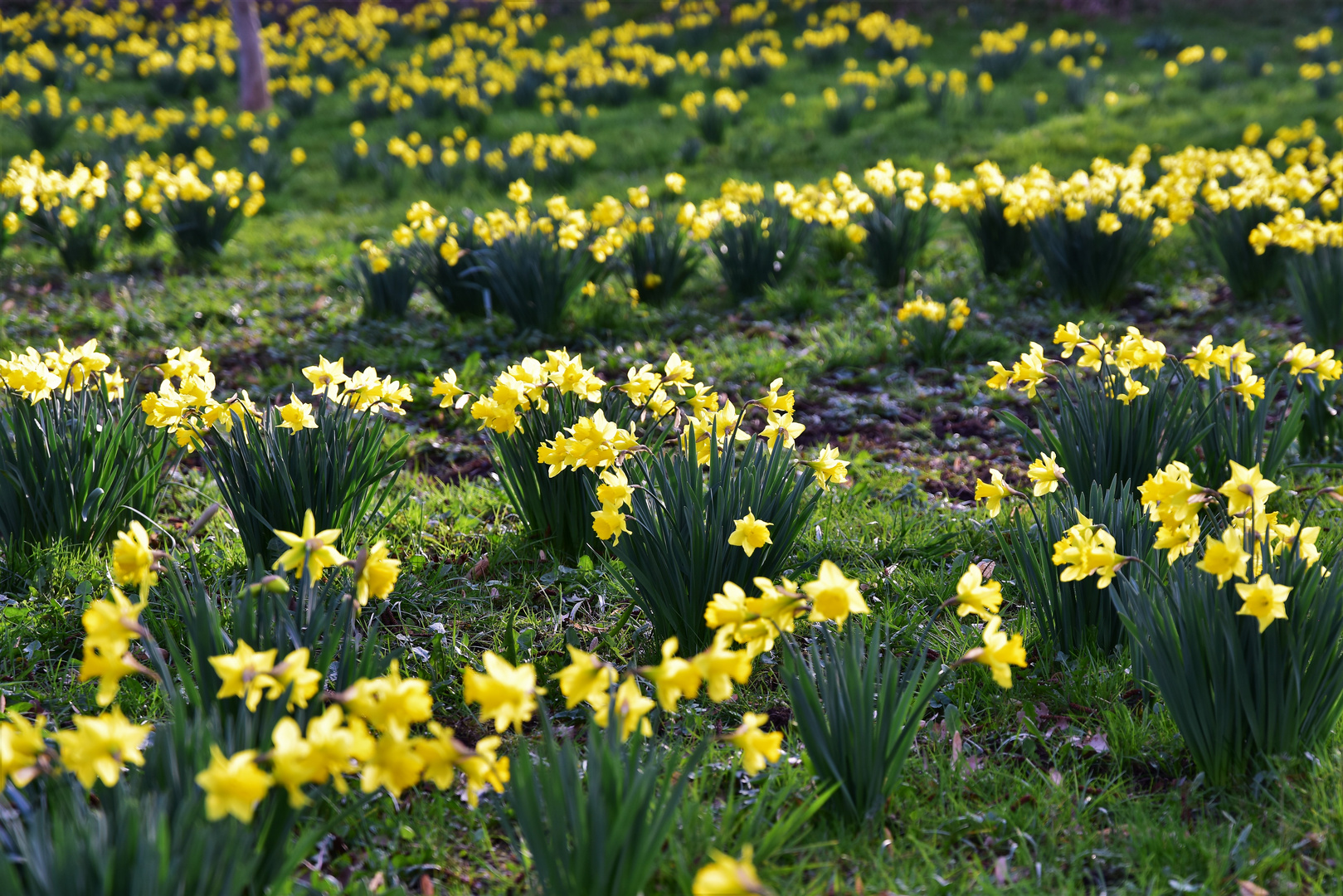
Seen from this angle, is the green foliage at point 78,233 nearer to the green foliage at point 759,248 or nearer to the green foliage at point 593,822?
the green foliage at point 759,248

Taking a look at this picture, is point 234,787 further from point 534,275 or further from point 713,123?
point 713,123

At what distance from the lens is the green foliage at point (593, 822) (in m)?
1.47

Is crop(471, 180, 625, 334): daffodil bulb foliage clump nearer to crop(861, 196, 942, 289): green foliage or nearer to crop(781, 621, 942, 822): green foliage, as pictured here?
crop(861, 196, 942, 289): green foliage

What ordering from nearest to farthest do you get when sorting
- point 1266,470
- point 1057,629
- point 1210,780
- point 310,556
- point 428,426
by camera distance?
point 310,556 < point 1210,780 < point 1057,629 < point 1266,470 < point 428,426

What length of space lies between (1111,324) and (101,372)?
4560 millimetres

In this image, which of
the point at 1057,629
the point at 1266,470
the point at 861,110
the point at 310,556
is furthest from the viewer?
the point at 861,110

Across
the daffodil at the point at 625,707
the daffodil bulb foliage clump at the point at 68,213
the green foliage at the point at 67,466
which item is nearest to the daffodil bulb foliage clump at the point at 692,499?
→ the daffodil at the point at 625,707

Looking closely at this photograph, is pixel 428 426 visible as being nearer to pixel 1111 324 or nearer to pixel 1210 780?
pixel 1210 780

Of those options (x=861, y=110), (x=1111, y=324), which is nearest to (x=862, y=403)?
(x=1111, y=324)

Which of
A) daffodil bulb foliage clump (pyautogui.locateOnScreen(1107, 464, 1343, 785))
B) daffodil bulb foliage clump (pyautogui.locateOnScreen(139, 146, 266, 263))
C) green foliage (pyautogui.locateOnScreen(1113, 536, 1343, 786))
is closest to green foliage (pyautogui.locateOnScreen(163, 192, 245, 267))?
daffodil bulb foliage clump (pyautogui.locateOnScreen(139, 146, 266, 263))

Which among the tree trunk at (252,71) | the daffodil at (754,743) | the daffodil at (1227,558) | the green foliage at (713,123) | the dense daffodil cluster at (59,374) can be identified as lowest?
the daffodil at (754,743)

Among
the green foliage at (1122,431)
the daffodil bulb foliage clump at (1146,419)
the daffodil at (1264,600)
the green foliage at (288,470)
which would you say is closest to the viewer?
the daffodil at (1264,600)

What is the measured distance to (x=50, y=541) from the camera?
2.72 metres

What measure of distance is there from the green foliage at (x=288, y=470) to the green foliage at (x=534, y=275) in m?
2.10
